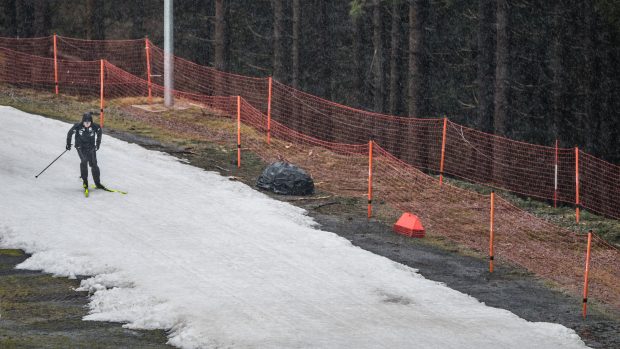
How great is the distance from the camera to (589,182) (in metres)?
32.0

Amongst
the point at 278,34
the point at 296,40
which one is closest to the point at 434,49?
the point at 296,40

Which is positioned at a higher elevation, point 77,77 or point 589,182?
point 77,77

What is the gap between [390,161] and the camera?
1023 inches

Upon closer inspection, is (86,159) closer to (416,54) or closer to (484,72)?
(416,54)

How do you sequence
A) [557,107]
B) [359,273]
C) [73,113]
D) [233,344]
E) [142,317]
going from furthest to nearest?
[557,107] → [73,113] → [359,273] → [142,317] → [233,344]

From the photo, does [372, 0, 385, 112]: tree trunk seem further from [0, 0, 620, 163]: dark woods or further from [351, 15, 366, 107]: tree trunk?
[351, 15, 366, 107]: tree trunk

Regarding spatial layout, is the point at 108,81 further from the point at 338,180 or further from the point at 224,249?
the point at 224,249

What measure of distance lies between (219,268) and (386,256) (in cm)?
304

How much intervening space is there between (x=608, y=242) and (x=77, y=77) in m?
21.6

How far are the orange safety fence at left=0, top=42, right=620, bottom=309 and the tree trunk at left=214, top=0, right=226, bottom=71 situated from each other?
2374mm

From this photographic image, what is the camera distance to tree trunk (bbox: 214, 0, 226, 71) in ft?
117

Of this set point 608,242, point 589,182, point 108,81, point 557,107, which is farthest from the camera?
point 557,107

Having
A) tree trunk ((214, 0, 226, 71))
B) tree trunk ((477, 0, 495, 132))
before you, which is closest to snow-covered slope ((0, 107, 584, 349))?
tree trunk ((214, 0, 226, 71))

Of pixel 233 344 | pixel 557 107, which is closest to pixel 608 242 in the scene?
pixel 233 344
